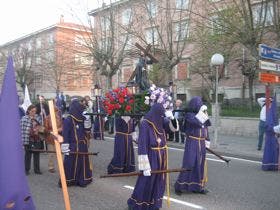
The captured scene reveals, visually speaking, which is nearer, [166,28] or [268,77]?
[268,77]

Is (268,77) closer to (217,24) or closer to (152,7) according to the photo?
(217,24)

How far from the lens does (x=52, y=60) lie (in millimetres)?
38094

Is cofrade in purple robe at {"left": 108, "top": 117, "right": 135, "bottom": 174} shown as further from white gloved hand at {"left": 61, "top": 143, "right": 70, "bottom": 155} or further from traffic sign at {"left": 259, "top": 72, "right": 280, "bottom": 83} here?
traffic sign at {"left": 259, "top": 72, "right": 280, "bottom": 83}

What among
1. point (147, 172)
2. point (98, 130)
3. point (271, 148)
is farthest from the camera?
point (98, 130)

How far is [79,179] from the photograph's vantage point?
8.89 metres

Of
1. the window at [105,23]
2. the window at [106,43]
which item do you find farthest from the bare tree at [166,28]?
the window at [105,23]

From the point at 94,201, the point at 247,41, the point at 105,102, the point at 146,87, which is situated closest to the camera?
the point at 94,201

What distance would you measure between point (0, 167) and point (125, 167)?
6646 millimetres

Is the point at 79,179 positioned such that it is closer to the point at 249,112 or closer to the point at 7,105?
the point at 7,105

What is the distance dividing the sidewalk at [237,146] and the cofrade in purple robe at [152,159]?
6996 millimetres

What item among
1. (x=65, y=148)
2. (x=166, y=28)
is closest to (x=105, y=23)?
(x=166, y=28)

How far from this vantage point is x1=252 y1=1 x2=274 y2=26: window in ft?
53.0

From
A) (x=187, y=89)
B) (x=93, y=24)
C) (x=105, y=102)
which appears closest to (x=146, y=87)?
(x=105, y=102)

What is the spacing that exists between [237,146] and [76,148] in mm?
8521
